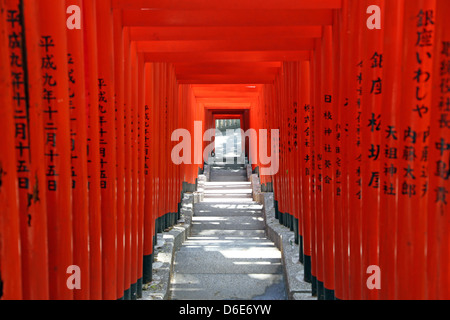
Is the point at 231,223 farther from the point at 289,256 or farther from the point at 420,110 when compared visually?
the point at 420,110

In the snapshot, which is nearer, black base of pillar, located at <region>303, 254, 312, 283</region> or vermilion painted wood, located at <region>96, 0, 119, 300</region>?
vermilion painted wood, located at <region>96, 0, 119, 300</region>

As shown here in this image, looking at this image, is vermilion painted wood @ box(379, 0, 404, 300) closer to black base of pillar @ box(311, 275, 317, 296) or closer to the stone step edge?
black base of pillar @ box(311, 275, 317, 296)

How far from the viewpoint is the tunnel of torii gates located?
7.69ft

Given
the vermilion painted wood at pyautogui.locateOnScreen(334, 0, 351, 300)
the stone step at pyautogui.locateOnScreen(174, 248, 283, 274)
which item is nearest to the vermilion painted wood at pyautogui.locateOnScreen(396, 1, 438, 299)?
the vermilion painted wood at pyautogui.locateOnScreen(334, 0, 351, 300)

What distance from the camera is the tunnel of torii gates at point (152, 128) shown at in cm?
234

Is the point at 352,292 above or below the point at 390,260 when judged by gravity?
below

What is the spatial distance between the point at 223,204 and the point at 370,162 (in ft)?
33.2

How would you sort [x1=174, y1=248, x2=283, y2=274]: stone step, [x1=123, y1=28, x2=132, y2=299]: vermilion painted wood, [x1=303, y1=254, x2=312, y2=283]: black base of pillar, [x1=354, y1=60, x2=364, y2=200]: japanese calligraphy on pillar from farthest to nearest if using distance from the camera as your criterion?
1. [x1=174, y1=248, x2=283, y2=274]: stone step
2. [x1=303, y1=254, x2=312, y2=283]: black base of pillar
3. [x1=123, y1=28, x2=132, y2=299]: vermilion painted wood
4. [x1=354, y1=60, x2=364, y2=200]: japanese calligraphy on pillar

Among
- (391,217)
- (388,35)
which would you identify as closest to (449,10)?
(388,35)

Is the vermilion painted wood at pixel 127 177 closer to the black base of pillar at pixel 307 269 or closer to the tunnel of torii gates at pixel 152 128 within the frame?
the tunnel of torii gates at pixel 152 128

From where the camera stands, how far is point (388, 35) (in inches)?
115

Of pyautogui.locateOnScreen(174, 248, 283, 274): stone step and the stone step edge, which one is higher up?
the stone step edge

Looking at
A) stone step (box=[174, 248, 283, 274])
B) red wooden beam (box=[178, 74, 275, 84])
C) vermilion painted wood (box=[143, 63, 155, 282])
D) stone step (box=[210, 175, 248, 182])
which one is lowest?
stone step (box=[174, 248, 283, 274])

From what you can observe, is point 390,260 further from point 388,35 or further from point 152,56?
point 152,56
